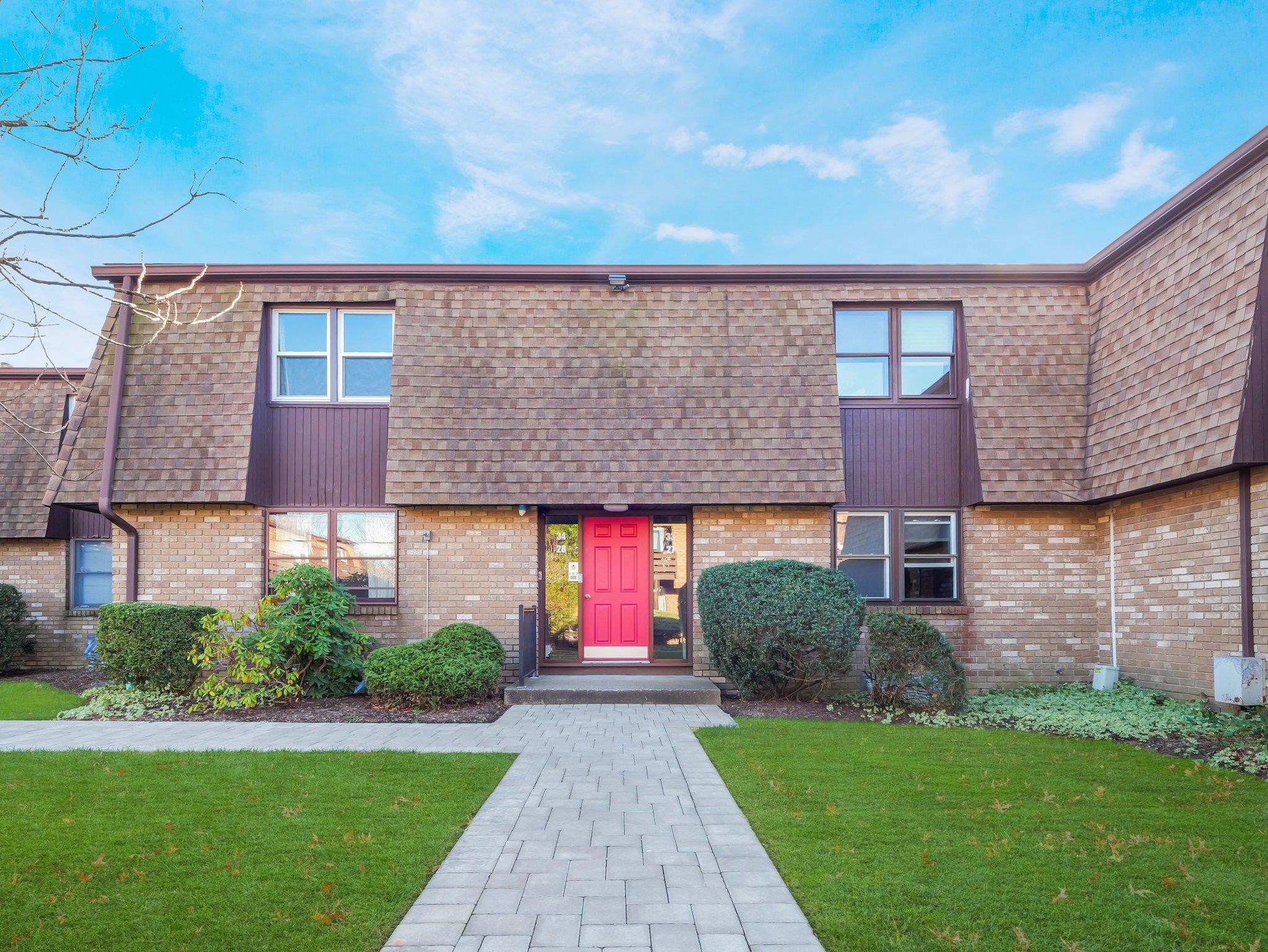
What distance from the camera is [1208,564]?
886 cm

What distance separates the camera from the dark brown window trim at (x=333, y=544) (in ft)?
36.6

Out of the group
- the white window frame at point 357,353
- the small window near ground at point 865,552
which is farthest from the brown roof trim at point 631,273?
the small window near ground at point 865,552

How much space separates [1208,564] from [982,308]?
452 cm

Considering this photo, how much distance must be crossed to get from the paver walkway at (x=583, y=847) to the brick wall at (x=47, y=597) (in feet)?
22.5

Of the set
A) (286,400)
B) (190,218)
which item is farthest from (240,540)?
(190,218)

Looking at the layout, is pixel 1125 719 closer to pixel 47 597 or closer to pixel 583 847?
pixel 583 847

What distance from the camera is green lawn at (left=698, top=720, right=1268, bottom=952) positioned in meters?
3.55

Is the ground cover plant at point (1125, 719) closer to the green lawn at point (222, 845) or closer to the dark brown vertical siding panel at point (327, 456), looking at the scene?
the green lawn at point (222, 845)

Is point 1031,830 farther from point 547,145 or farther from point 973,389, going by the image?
point 547,145

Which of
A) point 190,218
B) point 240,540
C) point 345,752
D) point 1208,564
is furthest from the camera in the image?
point 240,540

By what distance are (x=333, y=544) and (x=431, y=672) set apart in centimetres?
307

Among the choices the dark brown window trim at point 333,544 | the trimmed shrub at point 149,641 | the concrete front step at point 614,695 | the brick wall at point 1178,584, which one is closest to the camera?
the brick wall at point 1178,584

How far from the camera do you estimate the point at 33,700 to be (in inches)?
408

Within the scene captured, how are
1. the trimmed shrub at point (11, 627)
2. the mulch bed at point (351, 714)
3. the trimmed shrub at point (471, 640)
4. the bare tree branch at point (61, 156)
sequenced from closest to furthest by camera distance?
1. the bare tree branch at point (61, 156)
2. the mulch bed at point (351, 714)
3. the trimmed shrub at point (471, 640)
4. the trimmed shrub at point (11, 627)
